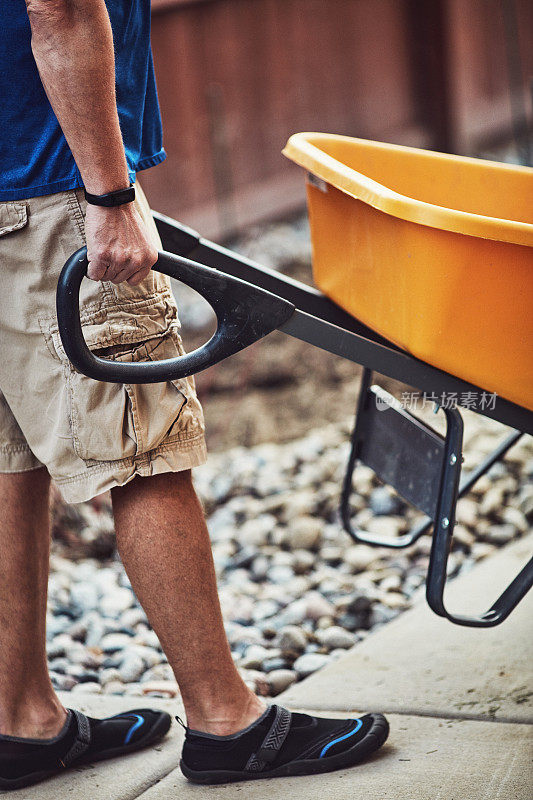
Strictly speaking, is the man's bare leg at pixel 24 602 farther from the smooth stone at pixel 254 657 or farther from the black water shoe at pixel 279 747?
the smooth stone at pixel 254 657

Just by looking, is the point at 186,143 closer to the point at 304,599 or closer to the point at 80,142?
the point at 304,599

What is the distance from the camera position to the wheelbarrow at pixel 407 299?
1473 millimetres

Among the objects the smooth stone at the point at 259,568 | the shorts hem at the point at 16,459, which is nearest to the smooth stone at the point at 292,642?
the smooth stone at the point at 259,568

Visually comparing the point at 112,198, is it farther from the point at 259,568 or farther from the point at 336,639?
the point at 259,568

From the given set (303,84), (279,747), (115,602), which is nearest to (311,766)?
(279,747)

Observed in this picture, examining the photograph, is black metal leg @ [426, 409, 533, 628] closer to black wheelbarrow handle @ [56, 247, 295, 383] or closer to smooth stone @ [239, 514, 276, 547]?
black wheelbarrow handle @ [56, 247, 295, 383]

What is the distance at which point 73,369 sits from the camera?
1486 millimetres

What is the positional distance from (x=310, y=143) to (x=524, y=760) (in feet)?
3.98

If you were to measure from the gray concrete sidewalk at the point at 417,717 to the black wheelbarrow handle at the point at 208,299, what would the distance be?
2.36 feet

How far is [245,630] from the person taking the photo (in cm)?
240

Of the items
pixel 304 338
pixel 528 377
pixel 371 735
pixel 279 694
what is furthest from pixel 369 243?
pixel 279 694

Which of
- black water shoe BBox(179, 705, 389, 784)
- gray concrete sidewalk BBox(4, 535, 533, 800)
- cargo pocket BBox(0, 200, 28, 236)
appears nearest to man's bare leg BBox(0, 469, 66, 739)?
gray concrete sidewalk BBox(4, 535, 533, 800)

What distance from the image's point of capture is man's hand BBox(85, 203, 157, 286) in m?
1.37

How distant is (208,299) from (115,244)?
18 centimetres
